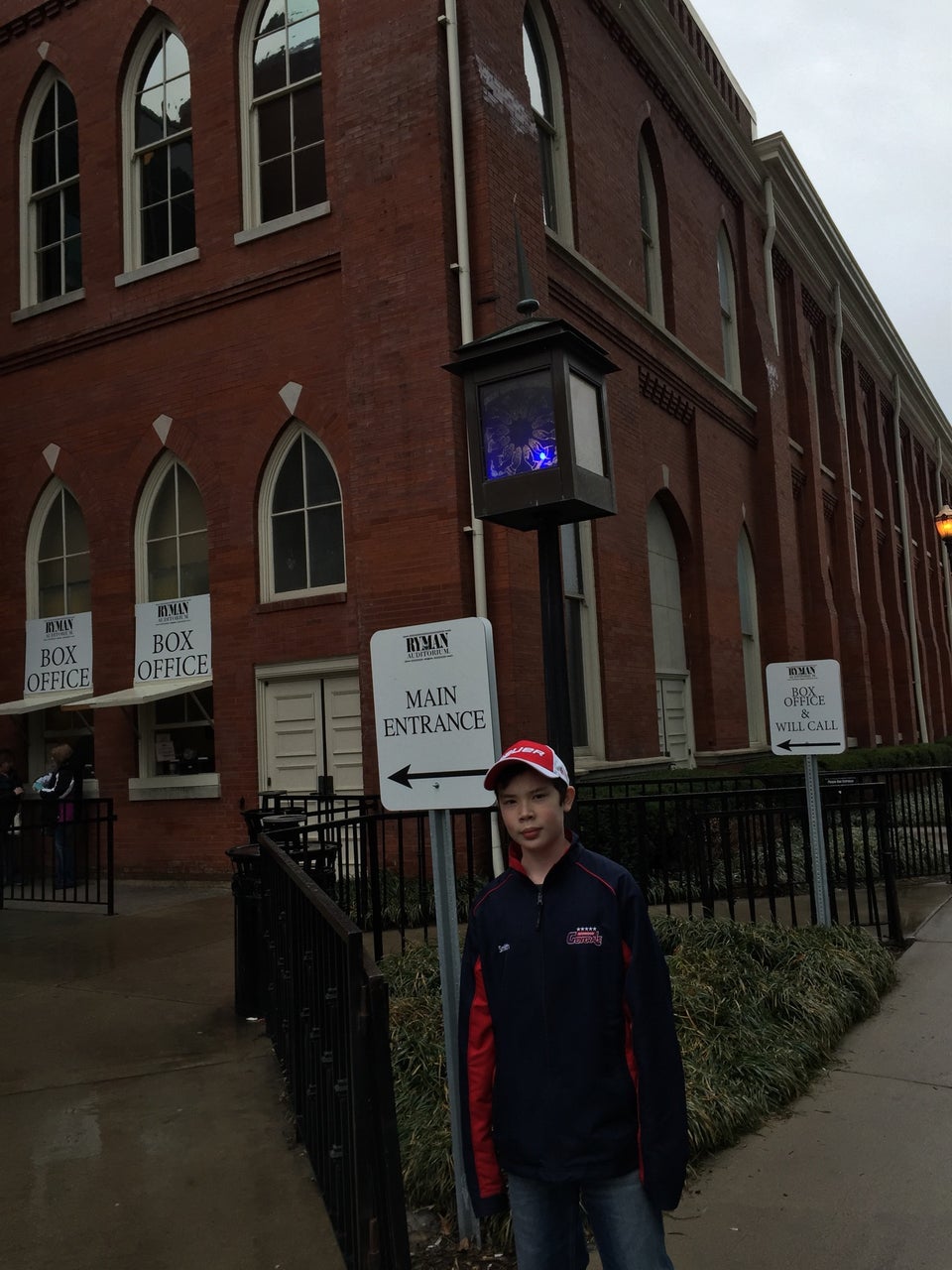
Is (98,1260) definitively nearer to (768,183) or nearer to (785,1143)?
(785,1143)

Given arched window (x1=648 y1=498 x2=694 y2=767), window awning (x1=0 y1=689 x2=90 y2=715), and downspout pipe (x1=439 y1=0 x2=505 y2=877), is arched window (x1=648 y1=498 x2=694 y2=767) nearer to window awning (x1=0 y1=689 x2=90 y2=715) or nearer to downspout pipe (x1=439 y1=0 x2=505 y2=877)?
downspout pipe (x1=439 y1=0 x2=505 y2=877)

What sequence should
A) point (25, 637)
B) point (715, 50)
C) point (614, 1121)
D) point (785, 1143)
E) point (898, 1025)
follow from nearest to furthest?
point (614, 1121) → point (785, 1143) → point (898, 1025) → point (25, 637) → point (715, 50)

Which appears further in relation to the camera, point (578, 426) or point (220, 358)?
point (220, 358)

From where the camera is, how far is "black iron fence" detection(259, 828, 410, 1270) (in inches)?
130

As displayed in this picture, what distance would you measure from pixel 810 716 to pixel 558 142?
983 centimetres

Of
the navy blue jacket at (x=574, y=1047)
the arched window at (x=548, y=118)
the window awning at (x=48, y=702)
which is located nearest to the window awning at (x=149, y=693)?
the window awning at (x=48, y=702)

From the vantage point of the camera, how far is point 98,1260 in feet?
12.5

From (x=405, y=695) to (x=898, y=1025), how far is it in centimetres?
378

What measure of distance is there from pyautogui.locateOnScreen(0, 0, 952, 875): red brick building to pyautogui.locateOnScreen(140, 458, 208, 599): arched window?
0.05 metres

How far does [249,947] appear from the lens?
6648 millimetres

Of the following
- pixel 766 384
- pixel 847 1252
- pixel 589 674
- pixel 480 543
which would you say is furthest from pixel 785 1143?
pixel 766 384

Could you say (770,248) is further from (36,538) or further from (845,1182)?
(845,1182)

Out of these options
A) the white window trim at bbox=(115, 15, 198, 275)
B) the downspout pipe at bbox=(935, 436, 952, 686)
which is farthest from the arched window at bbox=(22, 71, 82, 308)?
the downspout pipe at bbox=(935, 436, 952, 686)

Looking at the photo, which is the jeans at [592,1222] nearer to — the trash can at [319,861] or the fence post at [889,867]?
the trash can at [319,861]
